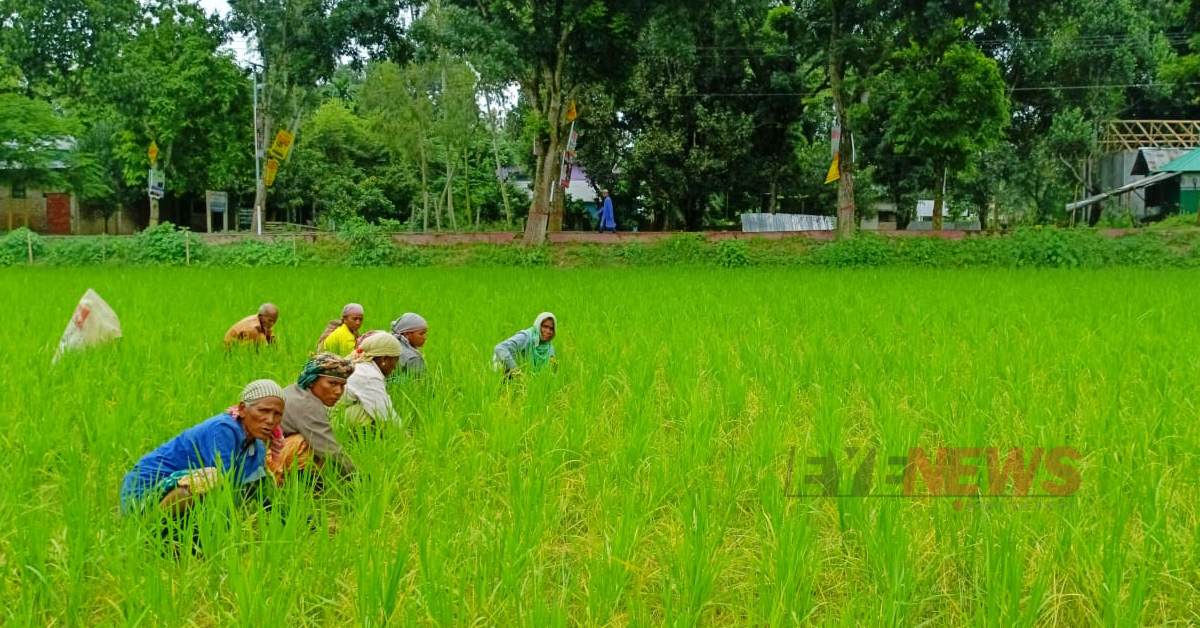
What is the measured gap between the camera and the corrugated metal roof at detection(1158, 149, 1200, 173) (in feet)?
73.0

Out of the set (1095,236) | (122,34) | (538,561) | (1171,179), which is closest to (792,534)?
(538,561)

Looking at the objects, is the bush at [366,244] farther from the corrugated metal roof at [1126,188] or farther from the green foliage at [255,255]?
the corrugated metal roof at [1126,188]

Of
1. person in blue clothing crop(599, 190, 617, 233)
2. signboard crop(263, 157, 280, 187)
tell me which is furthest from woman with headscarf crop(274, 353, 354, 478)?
person in blue clothing crop(599, 190, 617, 233)

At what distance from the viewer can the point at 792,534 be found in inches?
90.5

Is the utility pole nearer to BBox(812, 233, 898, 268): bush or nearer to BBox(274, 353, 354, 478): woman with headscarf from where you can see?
BBox(812, 233, 898, 268): bush

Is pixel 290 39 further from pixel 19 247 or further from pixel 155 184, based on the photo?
pixel 19 247

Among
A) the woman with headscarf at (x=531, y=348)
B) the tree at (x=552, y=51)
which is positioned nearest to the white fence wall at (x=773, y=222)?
the tree at (x=552, y=51)

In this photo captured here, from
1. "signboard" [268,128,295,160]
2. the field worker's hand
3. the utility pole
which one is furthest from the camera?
the utility pole

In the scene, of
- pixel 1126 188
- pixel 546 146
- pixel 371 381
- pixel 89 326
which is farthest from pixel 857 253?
pixel 371 381

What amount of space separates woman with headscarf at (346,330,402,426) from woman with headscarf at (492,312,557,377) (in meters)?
1.13

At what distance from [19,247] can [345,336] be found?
58.5 feet

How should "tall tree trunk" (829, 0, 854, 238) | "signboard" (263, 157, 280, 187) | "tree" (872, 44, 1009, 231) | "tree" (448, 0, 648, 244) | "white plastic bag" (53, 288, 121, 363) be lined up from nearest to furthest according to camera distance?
"white plastic bag" (53, 288, 121, 363) → "tree" (448, 0, 648, 244) → "tree" (872, 44, 1009, 231) → "tall tree trunk" (829, 0, 854, 238) → "signboard" (263, 157, 280, 187)

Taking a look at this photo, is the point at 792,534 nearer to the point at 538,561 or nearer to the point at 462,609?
the point at 538,561

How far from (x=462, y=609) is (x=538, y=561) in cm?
37
